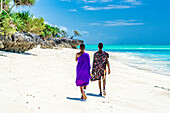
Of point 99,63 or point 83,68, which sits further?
point 99,63

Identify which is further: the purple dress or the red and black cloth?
the red and black cloth

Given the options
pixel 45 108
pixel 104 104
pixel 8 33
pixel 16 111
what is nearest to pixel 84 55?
pixel 104 104

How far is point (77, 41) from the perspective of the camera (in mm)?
100875

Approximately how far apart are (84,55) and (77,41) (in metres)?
95.3

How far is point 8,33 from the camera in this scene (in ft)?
69.7

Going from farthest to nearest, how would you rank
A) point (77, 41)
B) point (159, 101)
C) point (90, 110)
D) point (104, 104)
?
point (77, 41) < point (159, 101) < point (104, 104) < point (90, 110)

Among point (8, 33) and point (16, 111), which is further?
point (8, 33)

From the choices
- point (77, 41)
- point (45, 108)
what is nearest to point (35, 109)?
point (45, 108)

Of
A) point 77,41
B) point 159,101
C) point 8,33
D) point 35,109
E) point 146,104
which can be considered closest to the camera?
point 35,109

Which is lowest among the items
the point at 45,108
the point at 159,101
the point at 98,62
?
the point at 159,101

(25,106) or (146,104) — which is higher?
(25,106)

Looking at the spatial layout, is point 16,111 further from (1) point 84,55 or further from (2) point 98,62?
(2) point 98,62

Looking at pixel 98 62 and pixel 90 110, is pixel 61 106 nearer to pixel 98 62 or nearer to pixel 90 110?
pixel 90 110

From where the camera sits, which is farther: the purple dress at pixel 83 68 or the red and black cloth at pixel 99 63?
the red and black cloth at pixel 99 63
